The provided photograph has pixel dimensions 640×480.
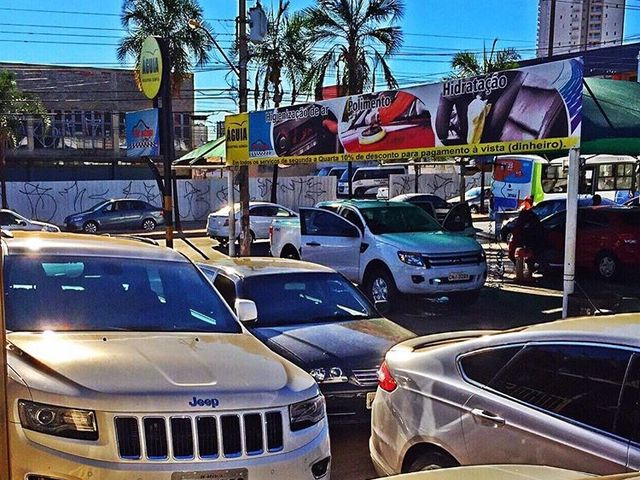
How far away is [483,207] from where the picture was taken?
35.7 m

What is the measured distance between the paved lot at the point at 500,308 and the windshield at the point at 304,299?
140cm

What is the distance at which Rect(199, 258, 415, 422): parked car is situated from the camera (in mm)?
5762

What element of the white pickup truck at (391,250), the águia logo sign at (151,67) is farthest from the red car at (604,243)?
the águia logo sign at (151,67)

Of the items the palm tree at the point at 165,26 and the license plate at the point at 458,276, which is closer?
the license plate at the point at 458,276

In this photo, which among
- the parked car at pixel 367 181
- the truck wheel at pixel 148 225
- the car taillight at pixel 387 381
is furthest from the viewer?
the parked car at pixel 367 181

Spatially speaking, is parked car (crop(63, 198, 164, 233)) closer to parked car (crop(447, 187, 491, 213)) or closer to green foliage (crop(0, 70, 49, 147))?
green foliage (crop(0, 70, 49, 147))

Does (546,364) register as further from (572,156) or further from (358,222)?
(358,222)

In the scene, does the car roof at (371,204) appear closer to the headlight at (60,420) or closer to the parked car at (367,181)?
the headlight at (60,420)

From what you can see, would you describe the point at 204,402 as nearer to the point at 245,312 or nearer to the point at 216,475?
the point at 216,475

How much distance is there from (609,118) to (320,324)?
5194 mm

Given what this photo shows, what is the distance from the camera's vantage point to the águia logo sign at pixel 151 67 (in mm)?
13531

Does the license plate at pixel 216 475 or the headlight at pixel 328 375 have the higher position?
the license plate at pixel 216 475

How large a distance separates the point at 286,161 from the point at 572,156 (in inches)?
256

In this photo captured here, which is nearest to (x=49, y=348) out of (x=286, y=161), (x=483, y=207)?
(x=286, y=161)
